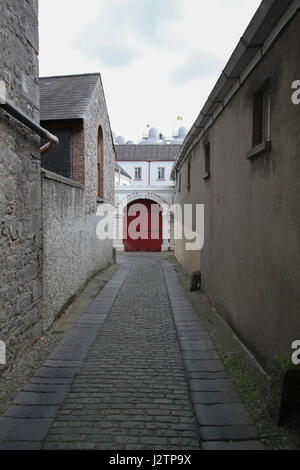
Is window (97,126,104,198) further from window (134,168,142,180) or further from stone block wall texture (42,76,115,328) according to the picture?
window (134,168,142,180)

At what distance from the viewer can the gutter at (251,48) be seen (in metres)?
3.59

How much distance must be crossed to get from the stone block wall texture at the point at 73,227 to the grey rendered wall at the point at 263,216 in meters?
2.97

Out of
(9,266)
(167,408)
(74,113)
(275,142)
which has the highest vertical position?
(74,113)

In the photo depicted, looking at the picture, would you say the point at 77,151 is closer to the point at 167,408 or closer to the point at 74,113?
the point at 74,113

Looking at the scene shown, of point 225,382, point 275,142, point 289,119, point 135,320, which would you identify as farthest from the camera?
point 135,320

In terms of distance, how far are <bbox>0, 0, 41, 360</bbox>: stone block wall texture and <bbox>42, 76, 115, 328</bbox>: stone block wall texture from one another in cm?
51

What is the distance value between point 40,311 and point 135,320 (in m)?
1.82

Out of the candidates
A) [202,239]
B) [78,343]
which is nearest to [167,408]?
[78,343]

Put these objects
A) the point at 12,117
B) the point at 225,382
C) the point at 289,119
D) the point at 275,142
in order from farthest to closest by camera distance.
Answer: the point at 12,117 → the point at 225,382 → the point at 275,142 → the point at 289,119

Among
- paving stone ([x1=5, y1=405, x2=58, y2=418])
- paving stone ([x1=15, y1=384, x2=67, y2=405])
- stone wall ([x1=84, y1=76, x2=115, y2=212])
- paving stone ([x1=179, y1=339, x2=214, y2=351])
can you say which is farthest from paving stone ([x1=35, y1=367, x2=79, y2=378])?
stone wall ([x1=84, y1=76, x2=115, y2=212])

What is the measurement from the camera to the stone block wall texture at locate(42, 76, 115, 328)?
623 centimetres

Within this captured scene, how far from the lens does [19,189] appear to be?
486cm

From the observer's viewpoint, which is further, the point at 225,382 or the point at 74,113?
the point at 74,113

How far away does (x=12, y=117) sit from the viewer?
457 cm
